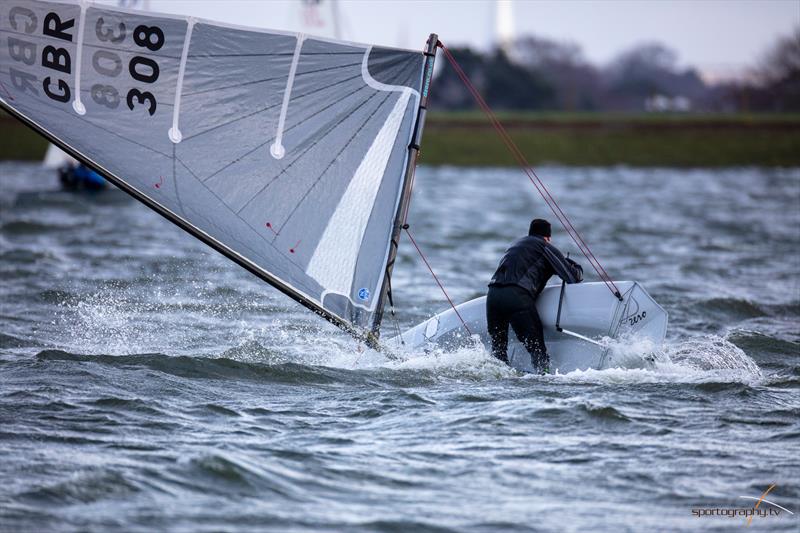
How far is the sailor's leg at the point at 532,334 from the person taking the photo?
10656 mm

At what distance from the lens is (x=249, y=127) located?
1048 centimetres

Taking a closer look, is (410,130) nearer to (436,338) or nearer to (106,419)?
(436,338)

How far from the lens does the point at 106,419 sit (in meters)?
9.21

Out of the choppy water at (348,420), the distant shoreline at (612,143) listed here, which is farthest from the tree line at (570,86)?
the choppy water at (348,420)

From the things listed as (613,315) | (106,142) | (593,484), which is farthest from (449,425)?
(106,142)

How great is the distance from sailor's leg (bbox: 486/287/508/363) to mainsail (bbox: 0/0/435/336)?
1.00m

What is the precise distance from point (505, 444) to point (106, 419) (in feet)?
10.1

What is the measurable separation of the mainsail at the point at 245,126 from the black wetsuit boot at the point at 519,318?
3.38 ft

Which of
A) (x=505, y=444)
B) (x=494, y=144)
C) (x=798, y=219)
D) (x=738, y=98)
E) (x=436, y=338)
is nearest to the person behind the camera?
(x=505, y=444)

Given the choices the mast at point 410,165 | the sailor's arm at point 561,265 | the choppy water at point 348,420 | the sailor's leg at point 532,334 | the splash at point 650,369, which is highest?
the mast at point 410,165

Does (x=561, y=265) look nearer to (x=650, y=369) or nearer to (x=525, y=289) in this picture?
(x=525, y=289)

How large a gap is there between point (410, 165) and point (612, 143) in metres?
41.1

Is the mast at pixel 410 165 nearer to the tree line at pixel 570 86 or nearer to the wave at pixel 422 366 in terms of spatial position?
the wave at pixel 422 366

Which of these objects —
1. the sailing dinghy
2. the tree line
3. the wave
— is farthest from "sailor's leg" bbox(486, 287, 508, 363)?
the tree line
